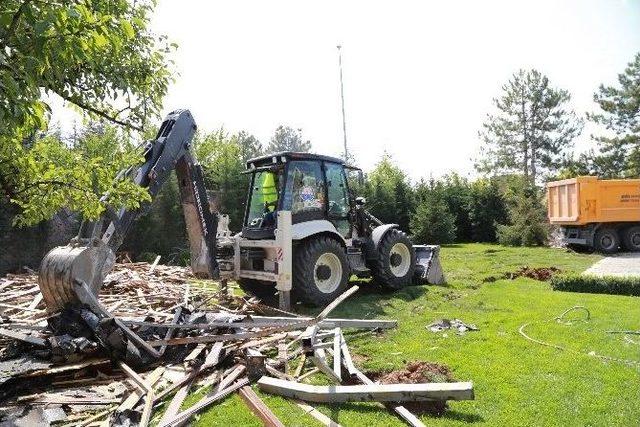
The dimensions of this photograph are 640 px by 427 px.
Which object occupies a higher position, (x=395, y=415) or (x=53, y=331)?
(x=53, y=331)

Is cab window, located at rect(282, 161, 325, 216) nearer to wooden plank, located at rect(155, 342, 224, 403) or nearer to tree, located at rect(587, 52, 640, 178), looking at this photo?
wooden plank, located at rect(155, 342, 224, 403)

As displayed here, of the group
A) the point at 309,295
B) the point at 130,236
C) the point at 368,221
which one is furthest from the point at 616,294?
the point at 130,236

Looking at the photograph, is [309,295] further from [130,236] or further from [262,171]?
[130,236]

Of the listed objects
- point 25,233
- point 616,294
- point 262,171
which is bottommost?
point 616,294

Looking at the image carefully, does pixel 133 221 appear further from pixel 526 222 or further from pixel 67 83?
pixel 526 222

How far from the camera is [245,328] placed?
6.21 metres

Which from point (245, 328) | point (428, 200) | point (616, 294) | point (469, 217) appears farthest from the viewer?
point (469, 217)

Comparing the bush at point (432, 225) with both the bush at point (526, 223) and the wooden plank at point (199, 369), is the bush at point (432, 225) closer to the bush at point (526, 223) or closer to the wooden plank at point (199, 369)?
the bush at point (526, 223)

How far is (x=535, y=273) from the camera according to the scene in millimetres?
12500

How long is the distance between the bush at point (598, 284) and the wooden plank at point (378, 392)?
7389 mm

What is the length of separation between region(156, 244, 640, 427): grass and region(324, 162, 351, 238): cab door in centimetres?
146

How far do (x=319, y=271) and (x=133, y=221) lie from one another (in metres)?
3.46

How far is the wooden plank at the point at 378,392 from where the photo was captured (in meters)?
4.11

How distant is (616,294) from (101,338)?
967 cm
